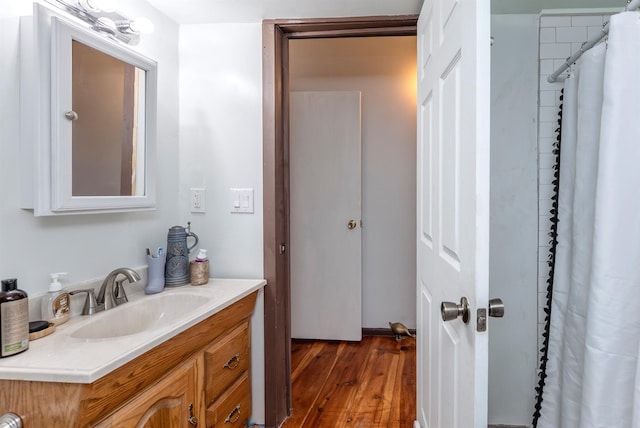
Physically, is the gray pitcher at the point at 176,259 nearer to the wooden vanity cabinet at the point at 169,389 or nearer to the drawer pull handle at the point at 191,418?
the wooden vanity cabinet at the point at 169,389

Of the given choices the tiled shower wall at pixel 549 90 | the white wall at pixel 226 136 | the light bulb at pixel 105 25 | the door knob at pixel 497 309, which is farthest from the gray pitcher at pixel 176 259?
the tiled shower wall at pixel 549 90

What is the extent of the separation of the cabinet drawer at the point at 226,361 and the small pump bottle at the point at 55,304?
45 centimetres

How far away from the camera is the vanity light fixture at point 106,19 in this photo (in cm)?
124

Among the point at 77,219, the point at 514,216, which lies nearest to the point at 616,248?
the point at 514,216

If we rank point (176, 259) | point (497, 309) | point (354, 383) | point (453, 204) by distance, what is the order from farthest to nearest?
point (354, 383) → point (176, 259) → point (453, 204) → point (497, 309)

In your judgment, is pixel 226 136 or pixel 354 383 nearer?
pixel 226 136

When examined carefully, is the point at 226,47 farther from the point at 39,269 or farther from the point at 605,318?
the point at 605,318

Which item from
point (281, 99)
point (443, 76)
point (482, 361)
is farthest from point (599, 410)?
point (281, 99)

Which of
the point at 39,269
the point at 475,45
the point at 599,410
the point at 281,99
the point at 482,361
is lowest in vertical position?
the point at 599,410

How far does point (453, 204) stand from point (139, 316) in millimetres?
1140

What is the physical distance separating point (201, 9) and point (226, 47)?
0.63 ft

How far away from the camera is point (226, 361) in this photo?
59.2 inches

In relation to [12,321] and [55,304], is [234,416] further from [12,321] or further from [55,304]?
[12,321]

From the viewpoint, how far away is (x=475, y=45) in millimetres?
867
